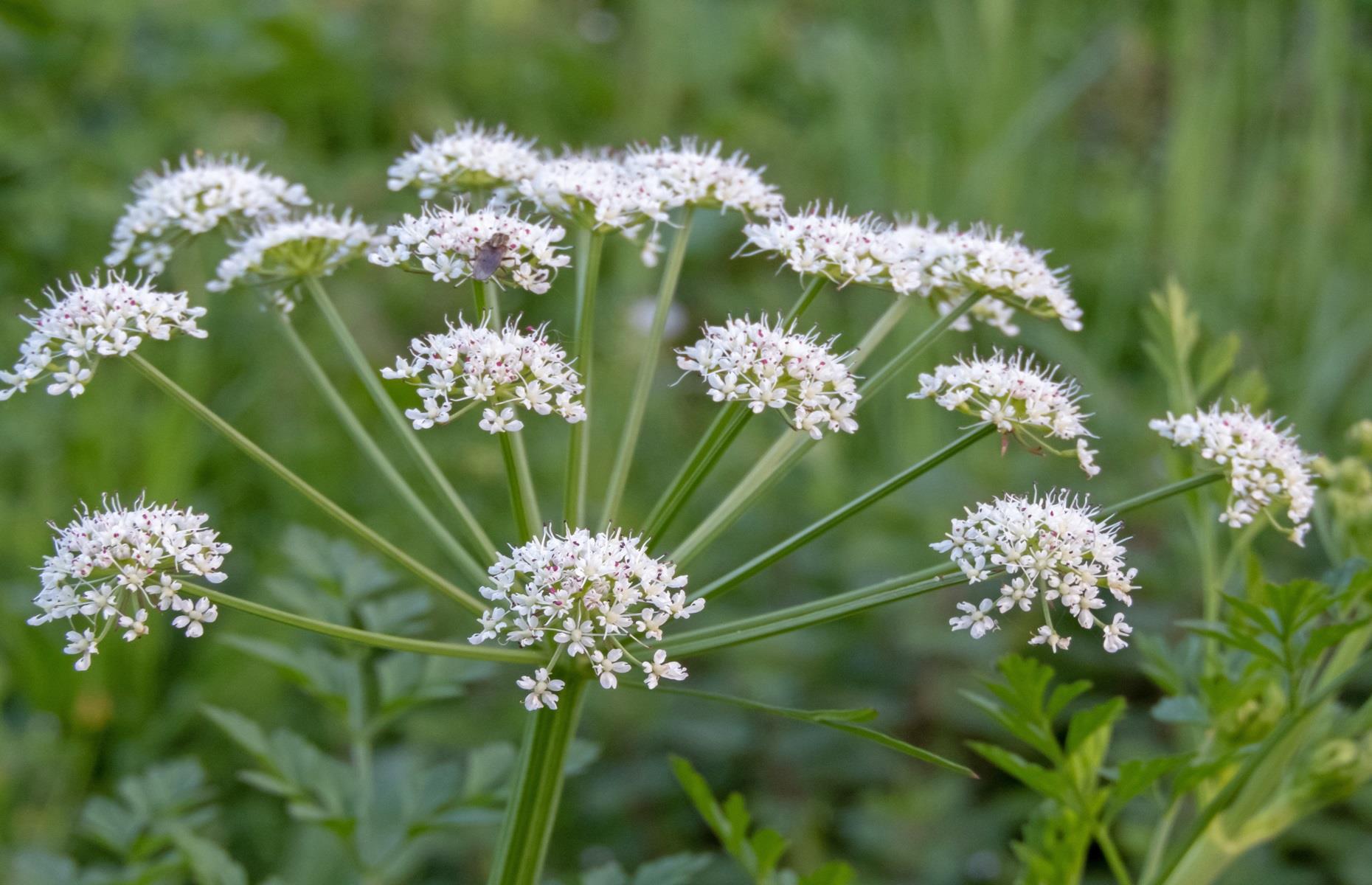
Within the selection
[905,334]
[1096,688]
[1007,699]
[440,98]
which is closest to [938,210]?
[905,334]

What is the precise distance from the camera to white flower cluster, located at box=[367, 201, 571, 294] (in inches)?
71.8

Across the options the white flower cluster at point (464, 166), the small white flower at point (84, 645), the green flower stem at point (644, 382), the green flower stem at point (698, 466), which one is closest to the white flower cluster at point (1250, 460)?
the green flower stem at point (698, 466)

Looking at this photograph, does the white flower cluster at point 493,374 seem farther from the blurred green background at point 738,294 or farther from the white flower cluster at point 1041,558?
the blurred green background at point 738,294

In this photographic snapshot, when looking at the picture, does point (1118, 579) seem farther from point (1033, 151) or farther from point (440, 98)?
point (440, 98)

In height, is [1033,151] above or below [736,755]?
above

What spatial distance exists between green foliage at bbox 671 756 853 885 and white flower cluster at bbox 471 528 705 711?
36cm

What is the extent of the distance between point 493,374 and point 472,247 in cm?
22

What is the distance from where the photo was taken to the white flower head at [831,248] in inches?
78.0

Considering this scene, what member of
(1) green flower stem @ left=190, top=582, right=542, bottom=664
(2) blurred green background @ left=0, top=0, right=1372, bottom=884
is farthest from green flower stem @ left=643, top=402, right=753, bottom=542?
(2) blurred green background @ left=0, top=0, right=1372, bottom=884

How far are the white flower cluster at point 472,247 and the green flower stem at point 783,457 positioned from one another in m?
0.42

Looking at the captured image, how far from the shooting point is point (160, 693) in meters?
4.09

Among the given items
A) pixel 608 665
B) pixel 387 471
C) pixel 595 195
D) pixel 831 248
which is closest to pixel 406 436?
pixel 387 471

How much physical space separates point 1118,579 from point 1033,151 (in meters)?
4.90

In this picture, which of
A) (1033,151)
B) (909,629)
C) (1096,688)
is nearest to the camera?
(909,629)
